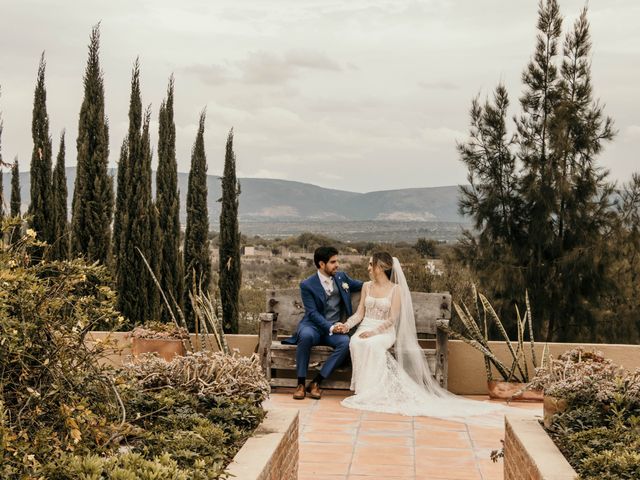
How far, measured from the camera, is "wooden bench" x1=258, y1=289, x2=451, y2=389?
787 centimetres

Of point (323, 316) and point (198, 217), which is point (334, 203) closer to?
point (198, 217)

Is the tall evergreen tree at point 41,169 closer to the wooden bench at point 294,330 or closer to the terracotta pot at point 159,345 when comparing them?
the terracotta pot at point 159,345

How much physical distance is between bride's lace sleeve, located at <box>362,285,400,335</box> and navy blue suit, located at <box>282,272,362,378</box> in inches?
10.9

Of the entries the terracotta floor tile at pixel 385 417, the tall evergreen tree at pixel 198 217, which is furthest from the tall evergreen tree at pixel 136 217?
the terracotta floor tile at pixel 385 417

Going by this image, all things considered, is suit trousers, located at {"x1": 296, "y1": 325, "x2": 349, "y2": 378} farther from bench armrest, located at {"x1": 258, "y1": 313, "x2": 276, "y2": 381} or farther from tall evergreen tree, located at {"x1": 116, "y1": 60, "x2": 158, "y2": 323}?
tall evergreen tree, located at {"x1": 116, "y1": 60, "x2": 158, "y2": 323}

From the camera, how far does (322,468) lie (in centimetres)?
542

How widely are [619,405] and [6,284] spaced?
9.03ft

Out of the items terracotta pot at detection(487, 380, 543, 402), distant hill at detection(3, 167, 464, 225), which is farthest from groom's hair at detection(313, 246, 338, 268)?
distant hill at detection(3, 167, 464, 225)

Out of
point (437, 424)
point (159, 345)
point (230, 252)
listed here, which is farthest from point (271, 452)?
point (230, 252)

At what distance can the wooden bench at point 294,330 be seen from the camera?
7867mm

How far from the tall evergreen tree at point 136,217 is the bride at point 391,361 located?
852 centimetres

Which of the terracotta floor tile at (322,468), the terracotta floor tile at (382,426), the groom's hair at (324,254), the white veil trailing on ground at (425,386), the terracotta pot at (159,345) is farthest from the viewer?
the groom's hair at (324,254)

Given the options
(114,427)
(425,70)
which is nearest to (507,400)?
(114,427)

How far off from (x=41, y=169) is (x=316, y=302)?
39.1 feet
